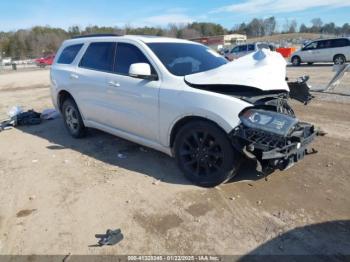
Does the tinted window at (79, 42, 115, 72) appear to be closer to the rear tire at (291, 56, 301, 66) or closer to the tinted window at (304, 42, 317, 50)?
the tinted window at (304, 42, 317, 50)

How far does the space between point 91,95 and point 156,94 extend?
5.79 feet

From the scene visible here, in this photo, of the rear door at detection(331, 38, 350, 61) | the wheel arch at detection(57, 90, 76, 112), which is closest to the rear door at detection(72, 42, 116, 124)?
the wheel arch at detection(57, 90, 76, 112)

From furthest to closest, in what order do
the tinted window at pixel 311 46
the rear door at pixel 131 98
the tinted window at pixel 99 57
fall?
the tinted window at pixel 311 46
the tinted window at pixel 99 57
the rear door at pixel 131 98

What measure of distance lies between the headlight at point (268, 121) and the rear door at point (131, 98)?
1.32 metres

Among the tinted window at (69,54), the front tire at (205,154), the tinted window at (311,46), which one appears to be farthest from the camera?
the tinted window at (311,46)

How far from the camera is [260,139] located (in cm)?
380

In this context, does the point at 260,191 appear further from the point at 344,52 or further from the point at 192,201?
the point at 344,52

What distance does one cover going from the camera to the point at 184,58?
16.6 feet

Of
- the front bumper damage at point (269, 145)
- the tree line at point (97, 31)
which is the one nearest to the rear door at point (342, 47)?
the front bumper damage at point (269, 145)

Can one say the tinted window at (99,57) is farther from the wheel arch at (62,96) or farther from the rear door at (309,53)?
the rear door at (309,53)

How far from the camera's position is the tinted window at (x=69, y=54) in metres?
6.60

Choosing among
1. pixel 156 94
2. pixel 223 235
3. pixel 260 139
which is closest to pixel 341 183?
pixel 260 139

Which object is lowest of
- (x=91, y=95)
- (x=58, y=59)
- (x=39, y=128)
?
(x=39, y=128)

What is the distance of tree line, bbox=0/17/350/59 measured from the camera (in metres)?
98.1
